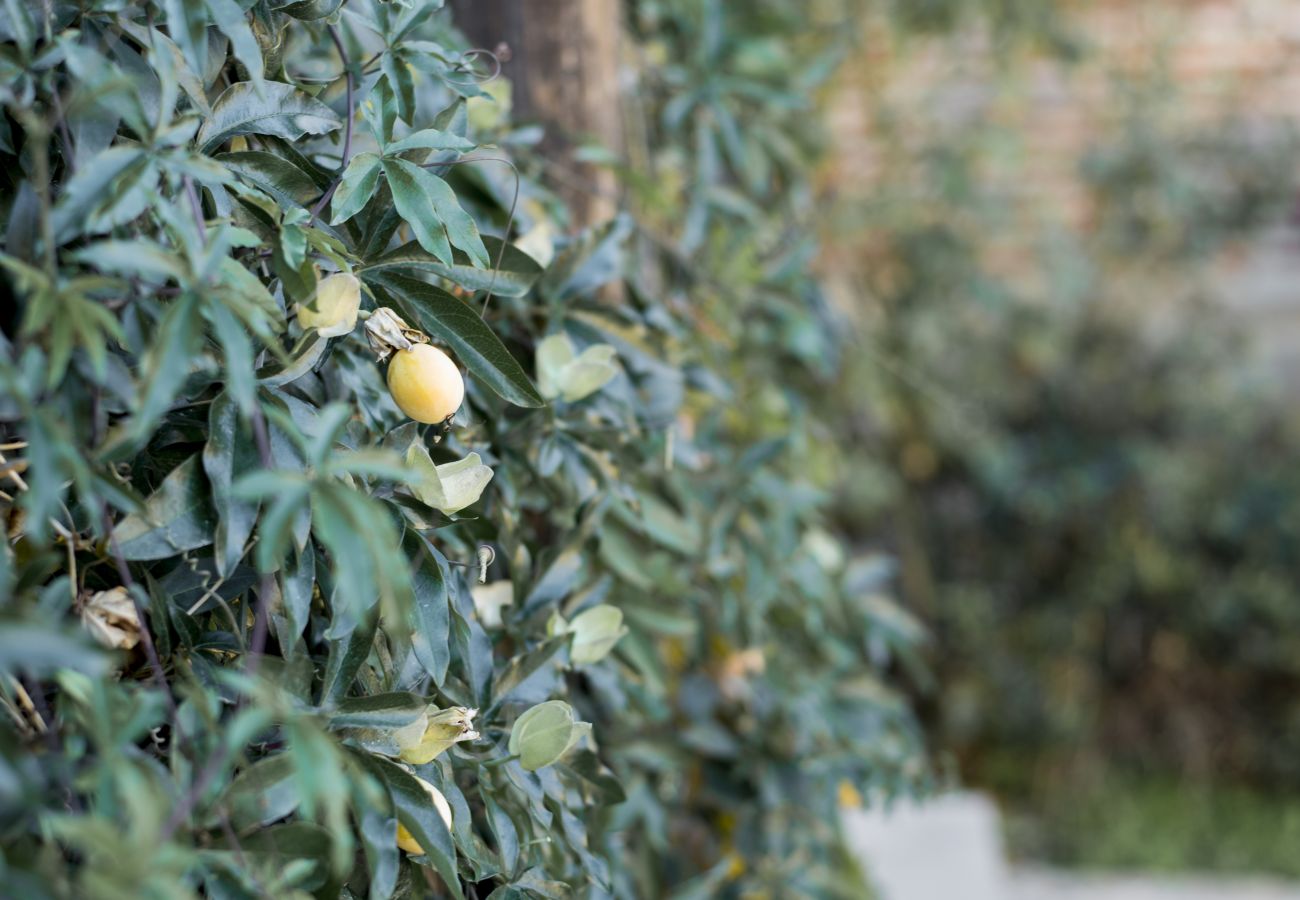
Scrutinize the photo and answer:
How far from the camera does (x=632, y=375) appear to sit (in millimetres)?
869

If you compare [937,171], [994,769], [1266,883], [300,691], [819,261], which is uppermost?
[300,691]

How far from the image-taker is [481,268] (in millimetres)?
628

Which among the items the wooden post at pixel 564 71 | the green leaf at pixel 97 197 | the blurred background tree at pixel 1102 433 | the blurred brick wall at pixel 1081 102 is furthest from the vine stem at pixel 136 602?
the blurred background tree at pixel 1102 433

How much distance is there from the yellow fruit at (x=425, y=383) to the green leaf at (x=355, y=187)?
7 centimetres

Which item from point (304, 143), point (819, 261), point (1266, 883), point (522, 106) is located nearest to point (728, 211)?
point (522, 106)

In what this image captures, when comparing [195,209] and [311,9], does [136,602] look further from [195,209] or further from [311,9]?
[311,9]

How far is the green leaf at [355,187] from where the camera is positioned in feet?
1.84

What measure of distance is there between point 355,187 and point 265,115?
6 cm

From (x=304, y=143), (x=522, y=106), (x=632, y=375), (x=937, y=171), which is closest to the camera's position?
(x=304, y=143)

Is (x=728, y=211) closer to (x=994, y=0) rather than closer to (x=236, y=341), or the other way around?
(x=236, y=341)

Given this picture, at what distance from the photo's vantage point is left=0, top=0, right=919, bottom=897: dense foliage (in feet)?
1.37

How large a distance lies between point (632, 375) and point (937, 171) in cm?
207

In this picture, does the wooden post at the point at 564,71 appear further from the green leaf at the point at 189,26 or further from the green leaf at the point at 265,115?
the green leaf at the point at 189,26

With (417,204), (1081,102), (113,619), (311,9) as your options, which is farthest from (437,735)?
(1081,102)
